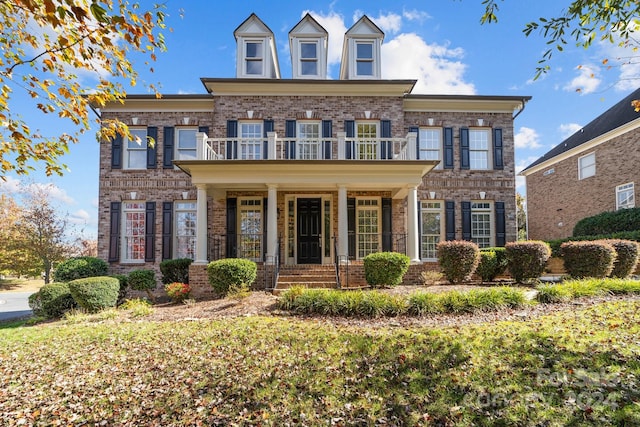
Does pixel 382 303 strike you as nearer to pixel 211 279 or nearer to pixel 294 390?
pixel 294 390

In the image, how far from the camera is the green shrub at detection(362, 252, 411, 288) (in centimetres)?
974

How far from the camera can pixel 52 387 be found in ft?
Result: 15.0

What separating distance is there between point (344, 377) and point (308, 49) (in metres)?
13.8

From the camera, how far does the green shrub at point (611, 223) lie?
1367cm

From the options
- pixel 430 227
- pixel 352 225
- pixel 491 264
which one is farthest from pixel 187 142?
pixel 491 264

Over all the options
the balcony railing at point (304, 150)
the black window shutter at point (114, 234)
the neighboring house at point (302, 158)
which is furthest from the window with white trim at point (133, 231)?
the balcony railing at point (304, 150)

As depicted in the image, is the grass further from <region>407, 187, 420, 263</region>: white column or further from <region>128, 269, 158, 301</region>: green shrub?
<region>407, 187, 420, 263</region>: white column

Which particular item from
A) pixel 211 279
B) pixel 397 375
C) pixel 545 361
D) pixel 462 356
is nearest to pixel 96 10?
pixel 397 375

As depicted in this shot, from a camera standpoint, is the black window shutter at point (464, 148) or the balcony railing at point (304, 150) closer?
the balcony railing at point (304, 150)

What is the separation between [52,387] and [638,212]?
18986 mm

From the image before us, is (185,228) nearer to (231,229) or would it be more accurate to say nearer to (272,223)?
(231,229)

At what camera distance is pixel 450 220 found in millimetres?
13562

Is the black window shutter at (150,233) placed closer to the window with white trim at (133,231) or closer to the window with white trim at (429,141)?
the window with white trim at (133,231)

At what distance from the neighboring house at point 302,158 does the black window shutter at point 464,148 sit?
0.14 feet
